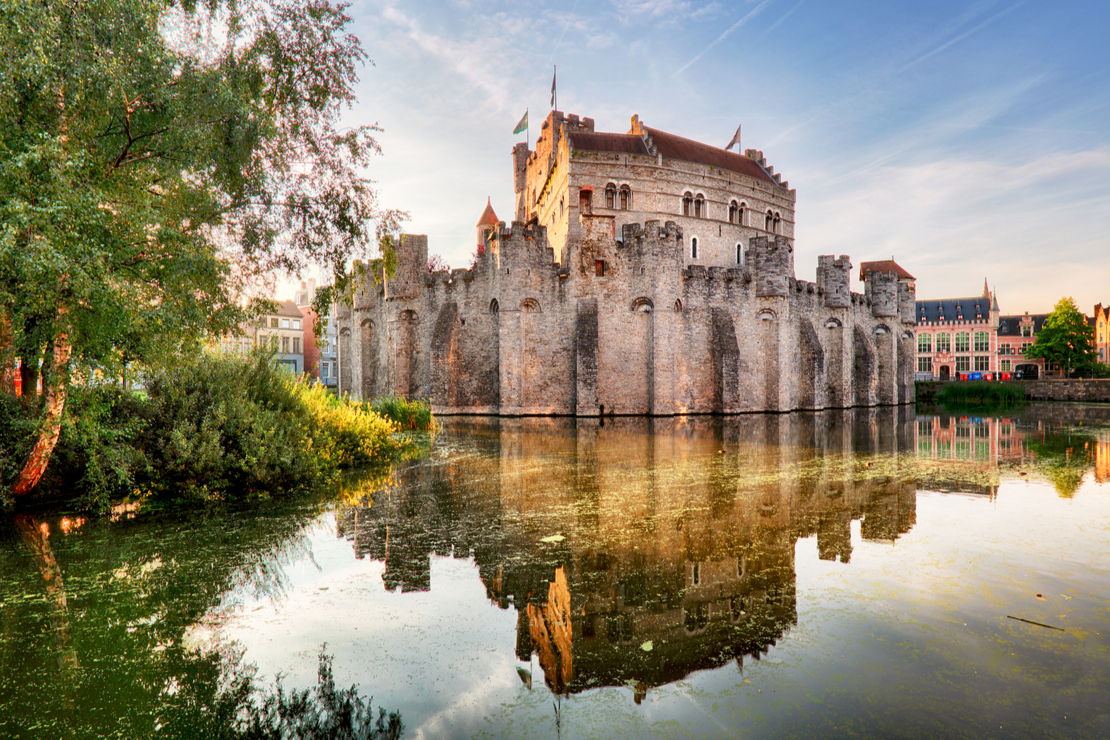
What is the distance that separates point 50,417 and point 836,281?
100 ft

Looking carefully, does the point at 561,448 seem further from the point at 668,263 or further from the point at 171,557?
the point at 668,263

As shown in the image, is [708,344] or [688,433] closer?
[688,433]

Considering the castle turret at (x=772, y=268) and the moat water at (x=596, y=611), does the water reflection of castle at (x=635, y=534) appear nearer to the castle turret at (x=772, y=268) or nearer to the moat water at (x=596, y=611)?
the moat water at (x=596, y=611)

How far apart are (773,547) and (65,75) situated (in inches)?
357

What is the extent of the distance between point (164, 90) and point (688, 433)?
14.0 m

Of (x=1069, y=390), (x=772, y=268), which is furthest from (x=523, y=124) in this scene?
(x=1069, y=390)

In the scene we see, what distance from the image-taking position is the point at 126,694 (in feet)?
9.89

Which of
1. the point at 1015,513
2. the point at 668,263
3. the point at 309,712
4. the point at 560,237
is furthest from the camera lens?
the point at 560,237

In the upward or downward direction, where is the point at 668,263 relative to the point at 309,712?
upward

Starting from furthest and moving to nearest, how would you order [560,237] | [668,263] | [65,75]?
[560,237] < [668,263] < [65,75]

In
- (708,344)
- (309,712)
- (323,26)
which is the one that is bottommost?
(309,712)

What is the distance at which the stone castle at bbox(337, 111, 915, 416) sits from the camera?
22.9 meters

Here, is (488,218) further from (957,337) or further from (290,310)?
(957,337)

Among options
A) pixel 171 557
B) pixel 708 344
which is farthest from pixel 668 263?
pixel 171 557
